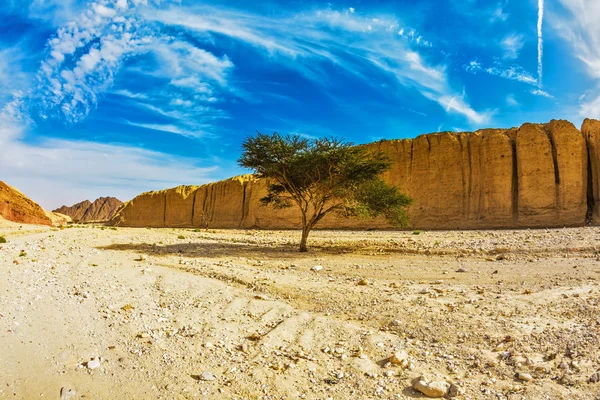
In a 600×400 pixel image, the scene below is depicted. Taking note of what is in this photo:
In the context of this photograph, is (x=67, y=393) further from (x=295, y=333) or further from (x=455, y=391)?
(x=455, y=391)

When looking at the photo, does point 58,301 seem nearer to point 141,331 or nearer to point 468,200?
point 141,331

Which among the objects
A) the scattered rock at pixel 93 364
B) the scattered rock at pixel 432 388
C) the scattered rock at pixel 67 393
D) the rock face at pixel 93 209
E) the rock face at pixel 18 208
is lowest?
the scattered rock at pixel 67 393

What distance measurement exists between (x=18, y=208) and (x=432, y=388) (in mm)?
36711

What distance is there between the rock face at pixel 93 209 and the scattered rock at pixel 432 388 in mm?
175673

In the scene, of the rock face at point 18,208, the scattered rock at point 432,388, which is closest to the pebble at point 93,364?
the scattered rock at point 432,388

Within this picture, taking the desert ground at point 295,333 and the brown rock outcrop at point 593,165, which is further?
the brown rock outcrop at point 593,165

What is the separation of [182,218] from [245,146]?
50.7m

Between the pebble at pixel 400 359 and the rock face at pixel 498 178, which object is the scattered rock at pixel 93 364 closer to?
the pebble at pixel 400 359

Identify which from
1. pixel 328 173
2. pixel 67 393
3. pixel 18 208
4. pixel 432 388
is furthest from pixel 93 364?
pixel 18 208

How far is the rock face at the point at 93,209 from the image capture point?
15925 cm

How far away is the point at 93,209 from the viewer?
163 meters

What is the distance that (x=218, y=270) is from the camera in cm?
1020

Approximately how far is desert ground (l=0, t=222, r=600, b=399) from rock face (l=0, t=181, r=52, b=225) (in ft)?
82.4

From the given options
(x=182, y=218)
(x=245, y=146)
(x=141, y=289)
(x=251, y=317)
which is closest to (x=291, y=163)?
(x=245, y=146)
